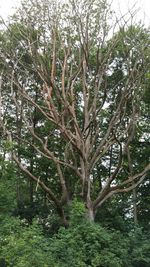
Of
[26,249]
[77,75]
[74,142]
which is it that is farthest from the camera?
[77,75]

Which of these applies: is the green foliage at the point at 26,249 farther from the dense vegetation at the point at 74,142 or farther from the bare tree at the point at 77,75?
→ the bare tree at the point at 77,75

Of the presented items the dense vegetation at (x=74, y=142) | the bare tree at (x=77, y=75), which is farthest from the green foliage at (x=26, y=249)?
the bare tree at (x=77, y=75)

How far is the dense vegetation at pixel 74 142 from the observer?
1289 centimetres

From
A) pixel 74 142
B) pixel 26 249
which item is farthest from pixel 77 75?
pixel 26 249

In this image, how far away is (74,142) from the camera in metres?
16.1

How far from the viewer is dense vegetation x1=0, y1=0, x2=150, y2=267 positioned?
1289 cm

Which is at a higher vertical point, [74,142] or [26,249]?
[74,142]

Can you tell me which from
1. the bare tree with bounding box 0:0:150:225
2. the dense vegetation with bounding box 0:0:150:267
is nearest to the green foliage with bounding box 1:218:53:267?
the dense vegetation with bounding box 0:0:150:267

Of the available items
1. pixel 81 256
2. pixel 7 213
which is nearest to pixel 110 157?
pixel 7 213

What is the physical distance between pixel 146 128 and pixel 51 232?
7.12 metres

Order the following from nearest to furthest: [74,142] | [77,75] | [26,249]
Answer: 1. [26,249]
2. [74,142]
3. [77,75]

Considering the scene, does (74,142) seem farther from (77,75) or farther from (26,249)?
(26,249)

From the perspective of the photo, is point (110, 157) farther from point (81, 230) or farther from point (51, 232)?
point (81, 230)

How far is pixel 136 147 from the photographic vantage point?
22.8 metres
